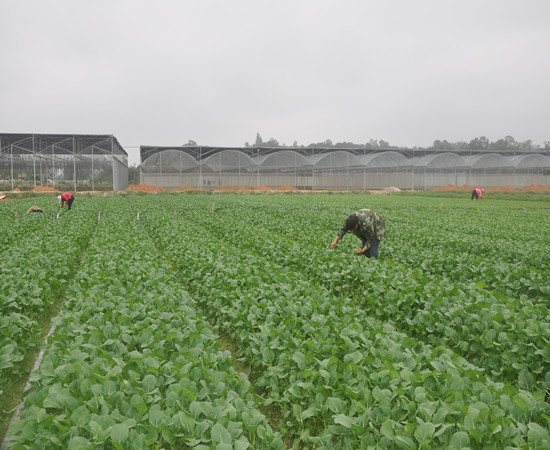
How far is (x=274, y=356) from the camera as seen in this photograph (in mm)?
4355

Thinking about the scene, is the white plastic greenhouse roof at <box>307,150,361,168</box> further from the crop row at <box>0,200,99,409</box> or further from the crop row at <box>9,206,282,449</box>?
the crop row at <box>9,206,282,449</box>

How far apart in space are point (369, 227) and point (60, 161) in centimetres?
4881

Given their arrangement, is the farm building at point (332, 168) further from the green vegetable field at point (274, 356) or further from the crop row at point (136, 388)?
the crop row at point (136, 388)

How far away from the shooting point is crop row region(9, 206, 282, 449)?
2705 millimetres

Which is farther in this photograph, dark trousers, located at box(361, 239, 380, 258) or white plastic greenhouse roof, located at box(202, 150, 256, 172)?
white plastic greenhouse roof, located at box(202, 150, 256, 172)

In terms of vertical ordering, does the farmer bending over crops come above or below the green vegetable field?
above

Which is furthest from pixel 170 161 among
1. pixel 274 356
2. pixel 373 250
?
pixel 274 356

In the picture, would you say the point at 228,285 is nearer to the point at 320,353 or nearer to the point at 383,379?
the point at 320,353

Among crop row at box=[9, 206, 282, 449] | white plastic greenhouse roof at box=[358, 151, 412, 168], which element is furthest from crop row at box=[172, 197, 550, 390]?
white plastic greenhouse roof at box=[358, 151, 412, 168]

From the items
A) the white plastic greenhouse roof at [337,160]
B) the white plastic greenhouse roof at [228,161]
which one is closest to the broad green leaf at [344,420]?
the white plastic greenhouse roof at [228,161]

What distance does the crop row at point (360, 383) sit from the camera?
9.42 feet

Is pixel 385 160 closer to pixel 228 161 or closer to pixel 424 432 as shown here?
pixel 228 161

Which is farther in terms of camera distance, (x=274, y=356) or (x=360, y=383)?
(x=274, y=356)

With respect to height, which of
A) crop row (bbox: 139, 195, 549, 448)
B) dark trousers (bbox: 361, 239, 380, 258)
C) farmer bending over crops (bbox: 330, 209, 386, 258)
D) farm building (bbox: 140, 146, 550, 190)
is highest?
farm building (bbox: 140, 146, 550, 190)
